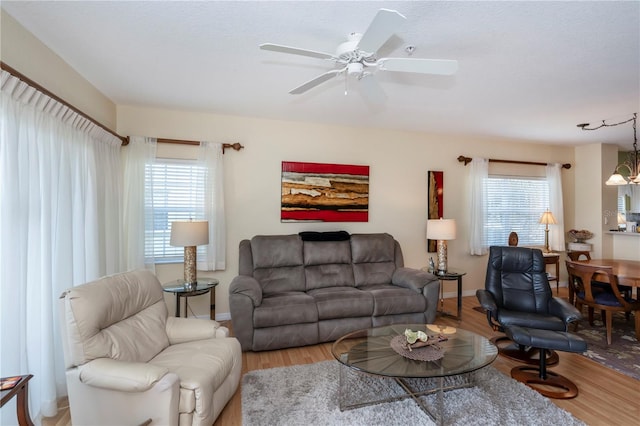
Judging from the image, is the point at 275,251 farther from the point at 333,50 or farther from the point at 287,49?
the point at 287,49

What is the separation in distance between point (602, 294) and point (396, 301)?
2.38m

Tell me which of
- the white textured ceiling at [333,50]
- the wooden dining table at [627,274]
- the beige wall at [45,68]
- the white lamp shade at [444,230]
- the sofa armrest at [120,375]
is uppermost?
the white textured ceiling at [333,50]

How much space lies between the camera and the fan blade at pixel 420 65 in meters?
1.88

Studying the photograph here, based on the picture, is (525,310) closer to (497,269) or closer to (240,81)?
(497,269)

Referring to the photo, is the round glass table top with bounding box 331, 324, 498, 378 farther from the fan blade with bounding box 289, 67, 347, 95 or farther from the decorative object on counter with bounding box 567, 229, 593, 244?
the decorative object on counter with bounding box 567, 229, 593, 244

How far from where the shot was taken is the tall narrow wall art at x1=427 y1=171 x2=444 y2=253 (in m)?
4.91

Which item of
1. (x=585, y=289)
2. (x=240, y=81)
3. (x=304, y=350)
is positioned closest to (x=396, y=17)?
(x=240, y=81)

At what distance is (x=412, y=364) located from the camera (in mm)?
2059

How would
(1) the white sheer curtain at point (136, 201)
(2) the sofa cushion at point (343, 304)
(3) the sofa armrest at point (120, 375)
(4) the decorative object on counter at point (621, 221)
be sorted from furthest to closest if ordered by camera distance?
(4) the decorative object on counter at point (621, 221)
(1) the white sheer curtain at point (136, 201)
(2) the sofa cushion at point (343, 304)
(3) the sofa armrest at point (120, 375)

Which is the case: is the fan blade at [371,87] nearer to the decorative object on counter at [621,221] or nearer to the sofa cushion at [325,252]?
the sofa cushion at [325,252]

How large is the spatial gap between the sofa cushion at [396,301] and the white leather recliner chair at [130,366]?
1673mm

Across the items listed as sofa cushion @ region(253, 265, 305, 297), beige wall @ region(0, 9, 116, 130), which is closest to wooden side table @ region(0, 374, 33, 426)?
beige wall @ region(0, 9, 116, 130)

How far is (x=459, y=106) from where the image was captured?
3613 millimetres

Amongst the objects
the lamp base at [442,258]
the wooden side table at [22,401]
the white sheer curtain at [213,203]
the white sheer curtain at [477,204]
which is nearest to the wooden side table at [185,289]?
the white sheer curtain at [213,203]
